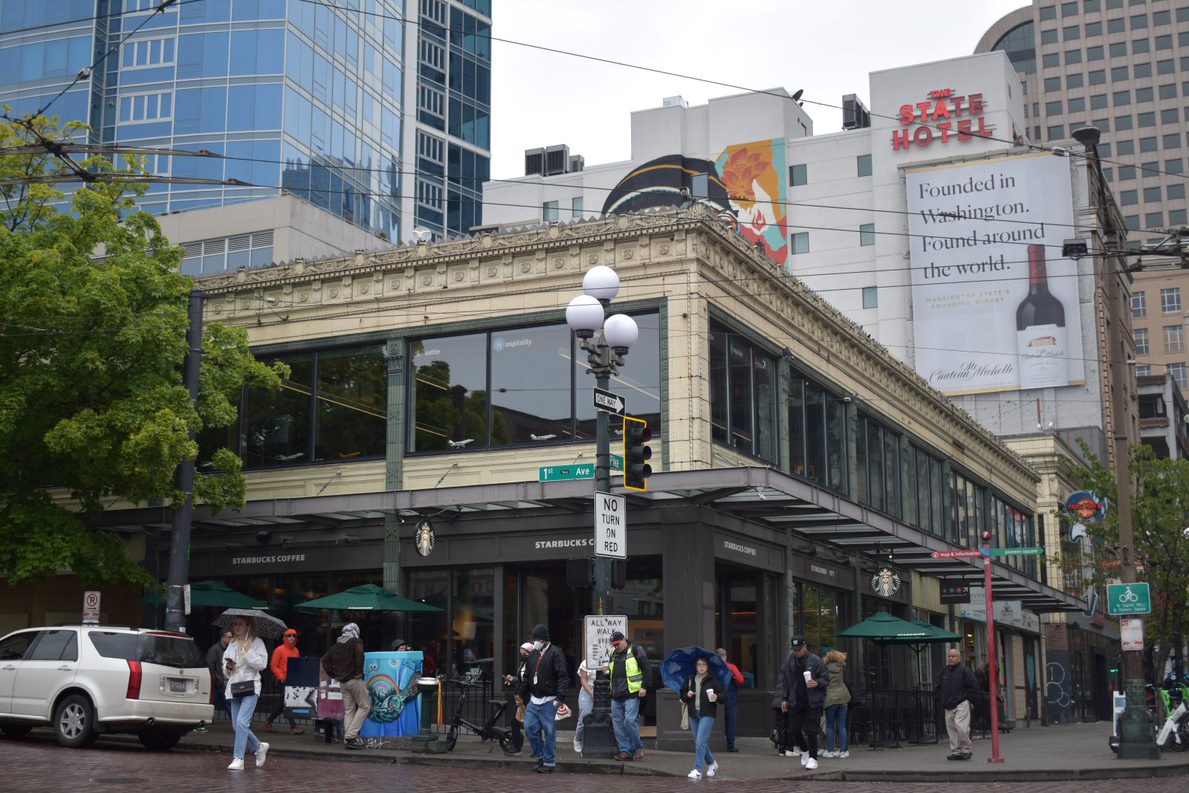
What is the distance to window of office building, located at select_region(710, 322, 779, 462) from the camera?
25812mm

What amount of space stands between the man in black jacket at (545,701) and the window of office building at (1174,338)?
126 meters

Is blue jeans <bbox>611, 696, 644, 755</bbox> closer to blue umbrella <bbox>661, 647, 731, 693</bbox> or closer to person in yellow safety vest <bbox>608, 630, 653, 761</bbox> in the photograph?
person in yellow safety vest <bbox>608, 630, 653, 761</bbox>

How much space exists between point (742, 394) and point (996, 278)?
45.1 m

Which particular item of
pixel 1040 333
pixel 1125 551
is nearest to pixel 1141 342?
pixel 1040 333

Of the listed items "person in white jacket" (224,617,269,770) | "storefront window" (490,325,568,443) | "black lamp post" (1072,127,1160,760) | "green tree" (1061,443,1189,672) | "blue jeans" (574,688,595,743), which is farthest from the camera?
"green tree" (1061,443,1189,672)

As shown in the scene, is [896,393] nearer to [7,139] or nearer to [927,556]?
[927,556]

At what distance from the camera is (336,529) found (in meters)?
27.8

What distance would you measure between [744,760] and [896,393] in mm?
17648

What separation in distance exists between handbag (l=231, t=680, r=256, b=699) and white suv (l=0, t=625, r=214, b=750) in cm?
225

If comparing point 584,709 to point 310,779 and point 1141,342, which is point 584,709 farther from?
point 1141,342

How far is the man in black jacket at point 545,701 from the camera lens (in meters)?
18.0

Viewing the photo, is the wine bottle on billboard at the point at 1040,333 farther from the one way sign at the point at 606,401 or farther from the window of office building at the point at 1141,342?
the window of office building at the point at 1141,342

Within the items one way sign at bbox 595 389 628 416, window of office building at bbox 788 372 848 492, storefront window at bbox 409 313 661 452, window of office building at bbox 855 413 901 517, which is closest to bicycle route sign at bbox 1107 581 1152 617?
storefront window at bbox 409 313 661 452

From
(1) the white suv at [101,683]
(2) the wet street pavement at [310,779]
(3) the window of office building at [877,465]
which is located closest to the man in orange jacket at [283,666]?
(2) the wet street pavement at [310,779]
